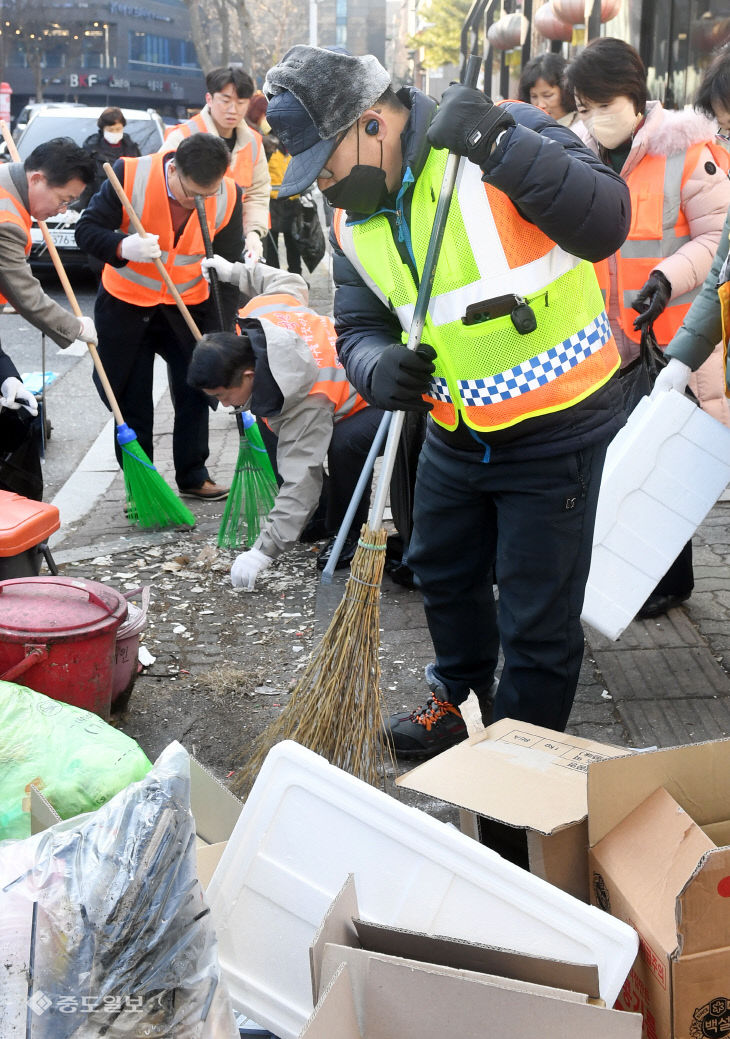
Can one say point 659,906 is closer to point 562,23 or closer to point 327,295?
point 562,23

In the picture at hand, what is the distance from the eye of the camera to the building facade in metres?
47.5

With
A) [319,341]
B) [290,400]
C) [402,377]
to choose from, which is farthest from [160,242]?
[402,377]

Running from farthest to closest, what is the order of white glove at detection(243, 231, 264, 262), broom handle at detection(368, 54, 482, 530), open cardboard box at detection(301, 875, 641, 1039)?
1. white glove at detection(243, 231, 264, 262)
2. broom handle at detection(368, 54, 482, 530)
3. open cardboard box at detection(301, 875, 641, 1039)

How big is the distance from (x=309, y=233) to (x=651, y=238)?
703 cm

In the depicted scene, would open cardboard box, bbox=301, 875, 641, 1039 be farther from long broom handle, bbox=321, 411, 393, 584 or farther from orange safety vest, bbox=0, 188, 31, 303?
orange safety vest, bbox=0, 188, 31, 303

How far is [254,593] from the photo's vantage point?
474 centimetres

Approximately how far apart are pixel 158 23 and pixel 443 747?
52.5 m

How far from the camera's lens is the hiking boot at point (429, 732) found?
3.34 m

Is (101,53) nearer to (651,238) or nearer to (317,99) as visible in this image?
(651,238)

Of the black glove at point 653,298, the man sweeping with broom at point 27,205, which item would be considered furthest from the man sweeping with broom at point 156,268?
the black glove at point 653,298

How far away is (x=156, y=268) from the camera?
538cm

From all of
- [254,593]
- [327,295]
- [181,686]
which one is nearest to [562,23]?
[327,295]

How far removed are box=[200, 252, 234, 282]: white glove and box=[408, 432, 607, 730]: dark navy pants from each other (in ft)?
8.97

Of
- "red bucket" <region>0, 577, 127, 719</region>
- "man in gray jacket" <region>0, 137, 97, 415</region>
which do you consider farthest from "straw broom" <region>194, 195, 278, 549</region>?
"red bucket" <region>0, 577, 127, 719</region>
